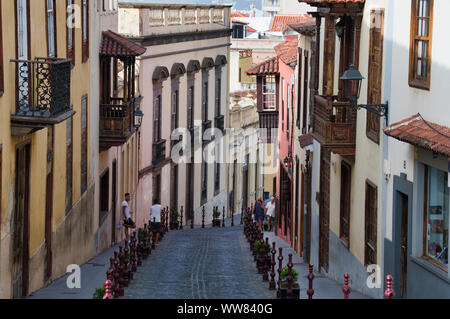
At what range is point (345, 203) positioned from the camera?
2016cm

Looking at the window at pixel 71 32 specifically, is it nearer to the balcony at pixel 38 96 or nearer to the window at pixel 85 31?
the window at pixel 85 31

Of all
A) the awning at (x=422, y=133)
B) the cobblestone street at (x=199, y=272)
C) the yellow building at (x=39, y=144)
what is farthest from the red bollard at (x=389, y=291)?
the yellow building at (x=39, y=144)

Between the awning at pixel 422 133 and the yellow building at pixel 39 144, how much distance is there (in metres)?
5.08

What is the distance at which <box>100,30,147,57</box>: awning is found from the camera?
25422 mm

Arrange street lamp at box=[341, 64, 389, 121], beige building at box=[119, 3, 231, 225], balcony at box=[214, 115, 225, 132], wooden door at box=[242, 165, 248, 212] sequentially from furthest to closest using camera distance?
wooden door at box=[242, 165, 248, 212] < balcony at box=[214, 115, 225, 132] < beige building at box=[119, 3, 231, 225] < street lamp at box=[341, 64, 389, 121]

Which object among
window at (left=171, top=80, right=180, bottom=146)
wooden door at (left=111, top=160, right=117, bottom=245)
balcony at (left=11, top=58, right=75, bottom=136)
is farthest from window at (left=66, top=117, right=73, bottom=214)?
window at (left=171, top=80, right=180, bottom=146)

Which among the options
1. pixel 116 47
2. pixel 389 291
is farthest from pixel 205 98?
pixel 389 291

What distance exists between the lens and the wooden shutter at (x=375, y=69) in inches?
647

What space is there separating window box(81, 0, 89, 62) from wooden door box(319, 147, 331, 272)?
236 inches

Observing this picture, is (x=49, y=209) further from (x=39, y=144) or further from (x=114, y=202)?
(x=114, y=202)

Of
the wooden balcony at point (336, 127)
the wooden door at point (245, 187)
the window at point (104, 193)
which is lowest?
the wooden door at point (245, 187)

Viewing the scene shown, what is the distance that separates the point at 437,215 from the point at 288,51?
66.6ft

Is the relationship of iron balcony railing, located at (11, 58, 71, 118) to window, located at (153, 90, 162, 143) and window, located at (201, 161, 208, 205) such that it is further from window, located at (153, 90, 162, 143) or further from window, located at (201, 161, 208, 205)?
window, located at (201, 161, 208, 205)

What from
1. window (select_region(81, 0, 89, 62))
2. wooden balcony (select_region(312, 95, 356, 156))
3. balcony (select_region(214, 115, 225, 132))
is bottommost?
balcony (select_region(214, 115, 225, 132))
